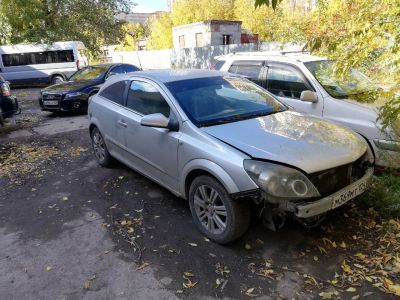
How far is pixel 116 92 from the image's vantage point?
525cm

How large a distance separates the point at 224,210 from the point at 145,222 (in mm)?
1130

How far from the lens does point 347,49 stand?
3.92 metres

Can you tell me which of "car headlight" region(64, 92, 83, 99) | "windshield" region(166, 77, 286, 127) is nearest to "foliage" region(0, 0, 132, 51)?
"car headlight" region(64, 92, 83, 99)

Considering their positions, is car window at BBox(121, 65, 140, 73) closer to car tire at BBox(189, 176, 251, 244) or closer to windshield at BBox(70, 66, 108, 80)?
windshield at BBox(70, 66, 108, 80)

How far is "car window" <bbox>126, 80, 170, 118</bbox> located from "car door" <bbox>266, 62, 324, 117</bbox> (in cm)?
200

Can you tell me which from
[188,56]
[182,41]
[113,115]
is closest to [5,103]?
[113,115]

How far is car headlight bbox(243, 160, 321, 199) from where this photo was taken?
9.75 ft

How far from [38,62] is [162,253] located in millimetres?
19558

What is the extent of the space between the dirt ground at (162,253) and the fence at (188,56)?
12.9 metres

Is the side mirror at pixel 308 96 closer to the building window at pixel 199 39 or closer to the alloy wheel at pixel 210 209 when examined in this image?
the alloy wheel at pixel 210 209

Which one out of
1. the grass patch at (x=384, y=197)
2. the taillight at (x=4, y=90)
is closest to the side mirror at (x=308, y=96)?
the grass patch at (x=384, y=197)

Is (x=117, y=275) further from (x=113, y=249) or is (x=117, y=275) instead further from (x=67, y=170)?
(x=67, y=170)

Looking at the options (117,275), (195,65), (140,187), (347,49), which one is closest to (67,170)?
(140,187)

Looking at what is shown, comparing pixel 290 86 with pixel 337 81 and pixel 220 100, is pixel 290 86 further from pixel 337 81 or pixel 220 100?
pixel 220 100
